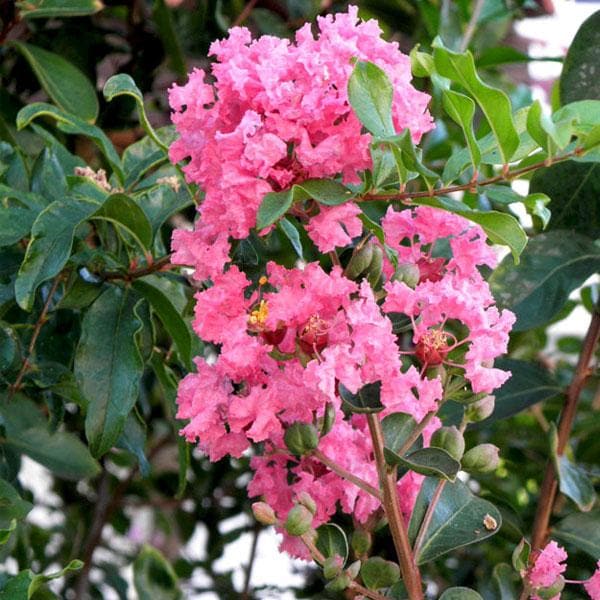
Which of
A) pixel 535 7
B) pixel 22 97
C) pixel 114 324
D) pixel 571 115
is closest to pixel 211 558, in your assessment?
pixel 22 97

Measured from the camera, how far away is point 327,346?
2.11ft

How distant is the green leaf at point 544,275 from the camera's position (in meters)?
0.97

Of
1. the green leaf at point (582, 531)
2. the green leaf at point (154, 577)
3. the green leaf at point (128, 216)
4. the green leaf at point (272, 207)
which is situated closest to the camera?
the green leaf at point (272, 207)

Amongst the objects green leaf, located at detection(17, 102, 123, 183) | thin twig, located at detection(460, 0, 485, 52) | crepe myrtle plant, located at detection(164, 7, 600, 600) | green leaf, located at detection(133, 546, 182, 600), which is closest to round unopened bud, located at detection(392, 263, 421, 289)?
crepe myrtle plant, located at detection(164, 7, 600, 600)

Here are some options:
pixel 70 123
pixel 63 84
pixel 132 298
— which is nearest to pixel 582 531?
pixel 132 298

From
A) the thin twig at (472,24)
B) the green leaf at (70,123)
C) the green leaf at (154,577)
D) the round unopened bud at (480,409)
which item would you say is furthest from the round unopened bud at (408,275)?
the thin twig at (472,24)

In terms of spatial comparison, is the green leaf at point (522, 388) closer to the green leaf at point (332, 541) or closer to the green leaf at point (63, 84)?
the green leaf at point (332, 541)

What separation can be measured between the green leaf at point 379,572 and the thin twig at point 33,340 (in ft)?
1.16

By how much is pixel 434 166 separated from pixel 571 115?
86 centimetres

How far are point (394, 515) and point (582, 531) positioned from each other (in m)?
0.35

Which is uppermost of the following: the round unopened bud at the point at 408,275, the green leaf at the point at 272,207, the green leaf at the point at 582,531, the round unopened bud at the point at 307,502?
the green leaf at the point at 272,207

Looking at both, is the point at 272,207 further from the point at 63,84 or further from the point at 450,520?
the point at 63,84

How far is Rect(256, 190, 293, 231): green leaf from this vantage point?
23.7 inches

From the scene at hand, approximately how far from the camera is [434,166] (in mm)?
1507
